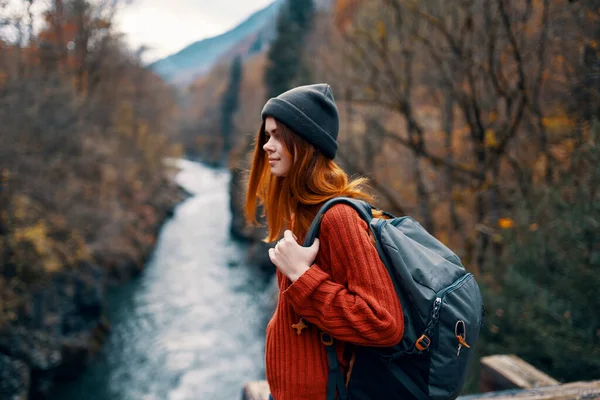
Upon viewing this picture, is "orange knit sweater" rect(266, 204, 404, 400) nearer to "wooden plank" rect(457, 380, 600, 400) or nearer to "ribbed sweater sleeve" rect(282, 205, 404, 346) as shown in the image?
"ribbed sweater sleeve" rect(282, 205, 404, 346)

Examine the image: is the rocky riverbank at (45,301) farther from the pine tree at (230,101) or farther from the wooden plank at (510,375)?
the pine tree at (230,101)

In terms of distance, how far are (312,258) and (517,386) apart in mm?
1980

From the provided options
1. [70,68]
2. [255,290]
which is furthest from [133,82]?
[255,290]

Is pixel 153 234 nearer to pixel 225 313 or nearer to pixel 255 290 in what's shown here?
pixel 255 290

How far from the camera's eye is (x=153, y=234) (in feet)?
72.1

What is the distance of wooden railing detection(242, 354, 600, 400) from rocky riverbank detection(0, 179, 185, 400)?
314 inches

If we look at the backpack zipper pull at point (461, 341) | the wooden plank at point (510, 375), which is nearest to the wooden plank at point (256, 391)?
the backpack zipper pull at point (461, 341)

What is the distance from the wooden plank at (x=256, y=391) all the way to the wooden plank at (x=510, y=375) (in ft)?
4.90

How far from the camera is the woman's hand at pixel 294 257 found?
1.36 metres

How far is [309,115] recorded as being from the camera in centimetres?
150

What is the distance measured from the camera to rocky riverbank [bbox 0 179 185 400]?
345 inches

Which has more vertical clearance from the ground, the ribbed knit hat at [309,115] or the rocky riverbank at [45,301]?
the ribbed knit hat at [309,115]

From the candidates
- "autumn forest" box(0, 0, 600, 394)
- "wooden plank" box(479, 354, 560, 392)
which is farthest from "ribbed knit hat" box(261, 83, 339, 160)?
"wooden plank" box(479, 354, 560, 392)

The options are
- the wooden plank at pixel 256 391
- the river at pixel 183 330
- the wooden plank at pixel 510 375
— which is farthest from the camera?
the river at pixel 183 330
